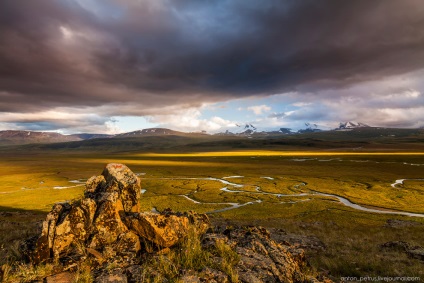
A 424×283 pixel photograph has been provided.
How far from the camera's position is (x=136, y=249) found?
11734 millimetres

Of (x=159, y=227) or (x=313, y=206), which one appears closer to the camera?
(x=159, y=227)

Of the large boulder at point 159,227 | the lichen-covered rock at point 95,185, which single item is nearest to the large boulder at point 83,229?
the large boulder at point 159,227

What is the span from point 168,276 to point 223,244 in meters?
2.99

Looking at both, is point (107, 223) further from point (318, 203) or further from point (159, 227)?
point (318, 203)

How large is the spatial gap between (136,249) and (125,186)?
3.80 metres

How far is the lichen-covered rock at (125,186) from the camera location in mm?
14242

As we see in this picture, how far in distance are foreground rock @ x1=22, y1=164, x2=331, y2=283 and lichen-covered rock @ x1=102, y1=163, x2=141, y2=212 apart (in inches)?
12.5

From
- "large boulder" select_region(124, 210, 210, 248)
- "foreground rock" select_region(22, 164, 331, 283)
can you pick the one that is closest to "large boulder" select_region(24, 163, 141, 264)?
"foreground rock" select_region(22, 164, 331, 283)

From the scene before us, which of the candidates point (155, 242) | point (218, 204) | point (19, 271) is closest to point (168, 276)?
point (155, 242)

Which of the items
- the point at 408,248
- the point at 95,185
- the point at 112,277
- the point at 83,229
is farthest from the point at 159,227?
the point at 408,248

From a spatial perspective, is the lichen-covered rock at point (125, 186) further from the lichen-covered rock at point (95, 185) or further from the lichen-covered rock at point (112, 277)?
the lichen-covered rock at point (112, 277)

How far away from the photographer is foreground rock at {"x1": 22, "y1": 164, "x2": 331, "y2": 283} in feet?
34.3

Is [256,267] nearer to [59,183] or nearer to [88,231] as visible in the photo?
[88,231]

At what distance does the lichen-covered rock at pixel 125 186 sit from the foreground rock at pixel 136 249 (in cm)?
32
